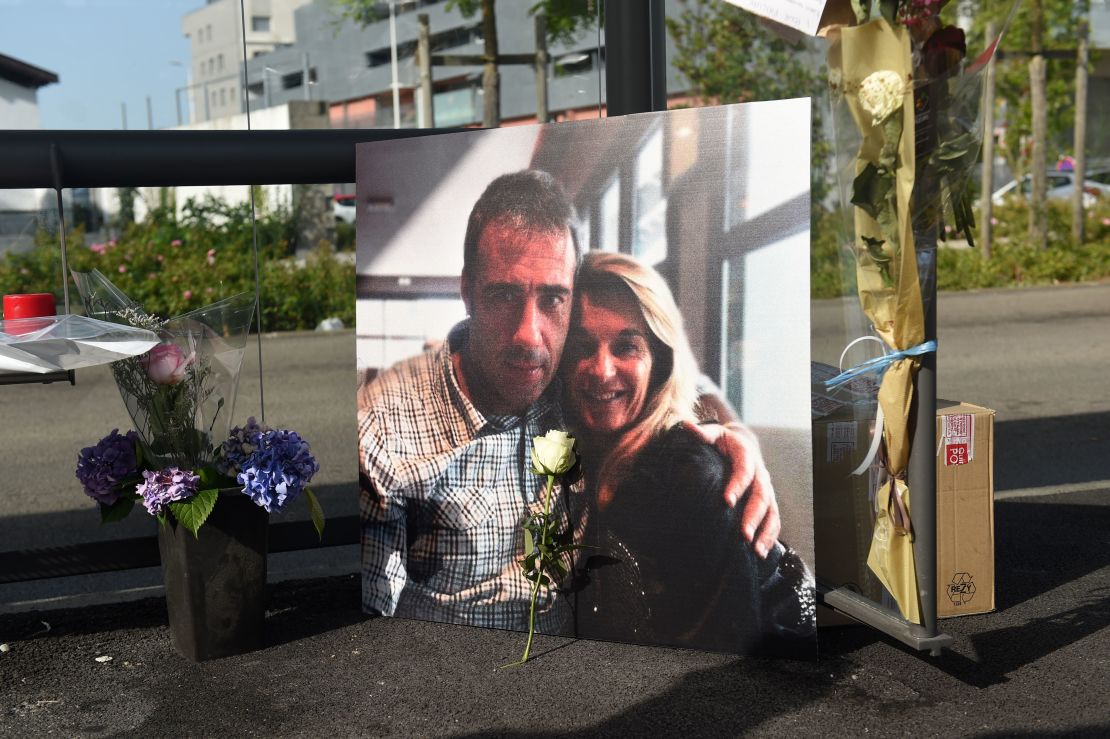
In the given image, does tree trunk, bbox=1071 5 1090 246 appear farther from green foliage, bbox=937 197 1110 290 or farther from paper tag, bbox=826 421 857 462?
paper tag, bbox=826 421 857 462

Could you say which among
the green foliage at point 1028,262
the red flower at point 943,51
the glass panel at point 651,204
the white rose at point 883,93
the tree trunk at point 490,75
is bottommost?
the green foliage at point 1028,262

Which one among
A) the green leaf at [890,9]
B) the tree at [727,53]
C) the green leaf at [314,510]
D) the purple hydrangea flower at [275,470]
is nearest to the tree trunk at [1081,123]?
the tree at [727,53]

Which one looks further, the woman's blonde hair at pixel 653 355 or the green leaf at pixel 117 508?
the green leaf at pixel 117 508

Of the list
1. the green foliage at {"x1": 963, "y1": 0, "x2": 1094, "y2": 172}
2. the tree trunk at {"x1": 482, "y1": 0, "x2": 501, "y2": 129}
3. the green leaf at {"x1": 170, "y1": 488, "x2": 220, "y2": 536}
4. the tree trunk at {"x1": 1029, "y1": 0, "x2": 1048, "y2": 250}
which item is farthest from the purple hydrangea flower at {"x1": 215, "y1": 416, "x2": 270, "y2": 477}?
the tree trunk at {"x1": 1029, "y1": 0, "x2": 1048, "y2": 250}

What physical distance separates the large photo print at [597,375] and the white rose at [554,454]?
0.03 metres

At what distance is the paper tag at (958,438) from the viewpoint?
404 centimetres

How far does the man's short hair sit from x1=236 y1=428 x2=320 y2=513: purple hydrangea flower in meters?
0.83

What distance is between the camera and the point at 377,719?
11.3 feet

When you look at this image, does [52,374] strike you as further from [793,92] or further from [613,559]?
[793,92]

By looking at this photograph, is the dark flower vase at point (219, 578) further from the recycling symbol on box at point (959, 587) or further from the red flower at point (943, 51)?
the red flower at point (943, 51)

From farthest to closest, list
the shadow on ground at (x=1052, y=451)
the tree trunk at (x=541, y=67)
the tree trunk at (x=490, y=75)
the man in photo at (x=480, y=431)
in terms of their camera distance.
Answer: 1. the shadow on ground at (x=1052, y=451)
2. the tree trunk at (x=490, y=75)
3. the tree trunk at (x=541, y=67)
4. the man in photo at (x=480, y=431)

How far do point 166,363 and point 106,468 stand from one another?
44cm

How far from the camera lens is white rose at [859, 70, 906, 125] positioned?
10.6ft

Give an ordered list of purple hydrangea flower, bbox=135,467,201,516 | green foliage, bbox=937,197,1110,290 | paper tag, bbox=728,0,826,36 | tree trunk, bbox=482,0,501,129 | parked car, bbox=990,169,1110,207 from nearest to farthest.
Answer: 1. paper tag, bbox=728,0,826,36
2. purple hydrangea flower, bbox=135,467,201,516
3. tree trunk, bbox=482,0,501,129
4. green foliage, bbox=937,197,1110,290
5. parked car, bbox=990,169,1110,207
